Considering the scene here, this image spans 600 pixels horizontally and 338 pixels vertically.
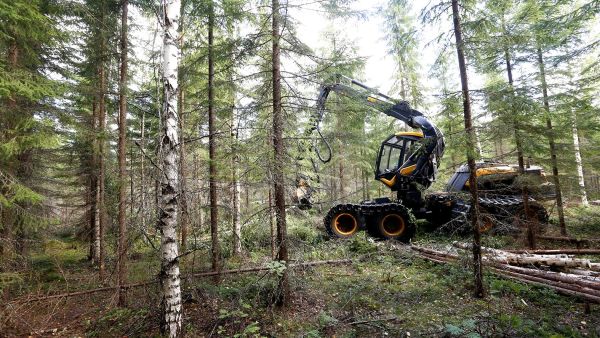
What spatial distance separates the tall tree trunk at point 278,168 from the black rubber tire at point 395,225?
5.66 m

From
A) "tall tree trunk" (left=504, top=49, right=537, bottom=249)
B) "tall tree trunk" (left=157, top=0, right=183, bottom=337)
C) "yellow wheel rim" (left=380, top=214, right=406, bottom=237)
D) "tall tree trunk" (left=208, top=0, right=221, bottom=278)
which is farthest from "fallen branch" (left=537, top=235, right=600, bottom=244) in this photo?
"tall tree trunk" (left=157, top=0, right=183, bottom=337)

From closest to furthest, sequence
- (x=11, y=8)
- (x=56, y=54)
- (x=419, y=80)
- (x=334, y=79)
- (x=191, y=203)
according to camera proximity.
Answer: (x=11, y=8), (x=191, y=203), (x=334, y=79), (x=56, y=54), (x=419, y=80)

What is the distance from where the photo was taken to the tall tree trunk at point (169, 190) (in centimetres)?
412

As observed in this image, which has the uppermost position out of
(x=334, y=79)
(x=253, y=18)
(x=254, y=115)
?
(x=253, y=18)

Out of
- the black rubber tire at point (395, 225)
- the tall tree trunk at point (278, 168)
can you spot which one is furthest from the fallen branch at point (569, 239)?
the tall tree trunk at point (278, 168)

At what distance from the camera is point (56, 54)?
8883 mm

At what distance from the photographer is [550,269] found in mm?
6590

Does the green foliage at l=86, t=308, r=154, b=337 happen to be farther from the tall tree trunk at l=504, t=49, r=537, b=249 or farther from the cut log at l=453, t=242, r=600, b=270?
the tall tree trunk at l=504, t=49, r=537, b=249

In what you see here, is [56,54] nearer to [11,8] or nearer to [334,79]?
[11,8]

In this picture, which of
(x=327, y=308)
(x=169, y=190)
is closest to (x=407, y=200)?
(x=327, y=308)

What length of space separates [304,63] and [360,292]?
16.0 ft

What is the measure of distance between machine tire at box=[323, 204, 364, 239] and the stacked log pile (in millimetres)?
3077

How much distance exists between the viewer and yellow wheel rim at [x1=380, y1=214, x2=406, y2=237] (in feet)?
33.1

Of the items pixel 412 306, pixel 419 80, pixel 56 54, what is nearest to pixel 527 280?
pixel 412 306
